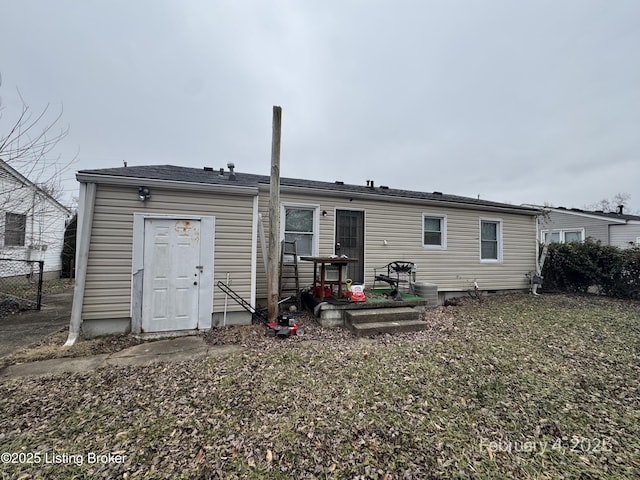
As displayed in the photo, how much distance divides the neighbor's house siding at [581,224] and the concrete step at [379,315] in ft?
40.7

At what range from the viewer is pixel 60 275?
1140cm

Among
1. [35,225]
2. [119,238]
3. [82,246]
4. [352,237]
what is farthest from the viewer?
[35,225]

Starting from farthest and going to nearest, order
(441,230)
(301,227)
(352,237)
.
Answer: (441,230) → (352,237) → (301,227)

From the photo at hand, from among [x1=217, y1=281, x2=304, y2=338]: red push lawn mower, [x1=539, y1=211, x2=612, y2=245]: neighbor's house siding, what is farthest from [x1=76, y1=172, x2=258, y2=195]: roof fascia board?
[x1=539, y1=211, x2=612, y2=245]: neighbor's house siding

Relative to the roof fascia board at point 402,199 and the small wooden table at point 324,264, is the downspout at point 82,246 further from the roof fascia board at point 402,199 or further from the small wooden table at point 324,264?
the small wooden table at point 324,264

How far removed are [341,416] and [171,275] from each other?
3.69m

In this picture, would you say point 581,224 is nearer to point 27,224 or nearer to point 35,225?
point 27,224

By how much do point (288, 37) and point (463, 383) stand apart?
10184mm

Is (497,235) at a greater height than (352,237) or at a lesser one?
greater

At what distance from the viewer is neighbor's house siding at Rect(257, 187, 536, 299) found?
654 cm

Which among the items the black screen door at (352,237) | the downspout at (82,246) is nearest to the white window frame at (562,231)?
the black screen door at (352,237)

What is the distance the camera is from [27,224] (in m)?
9.04

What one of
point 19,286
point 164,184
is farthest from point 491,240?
point 19,286

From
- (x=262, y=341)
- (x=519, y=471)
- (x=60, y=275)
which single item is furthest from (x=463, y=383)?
(x=60, y=275)
